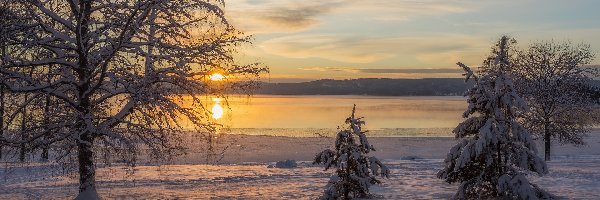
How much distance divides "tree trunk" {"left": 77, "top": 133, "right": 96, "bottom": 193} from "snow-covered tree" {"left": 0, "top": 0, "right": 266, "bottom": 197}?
0.08ft

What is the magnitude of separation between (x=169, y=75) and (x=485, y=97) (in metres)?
7.95

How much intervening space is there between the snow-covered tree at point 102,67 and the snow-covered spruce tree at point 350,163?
9.28 feet

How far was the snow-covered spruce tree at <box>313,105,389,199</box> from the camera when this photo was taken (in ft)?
46.9

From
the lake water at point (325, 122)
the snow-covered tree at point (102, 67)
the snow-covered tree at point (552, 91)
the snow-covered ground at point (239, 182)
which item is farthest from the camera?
the lake water at point (325, 122)

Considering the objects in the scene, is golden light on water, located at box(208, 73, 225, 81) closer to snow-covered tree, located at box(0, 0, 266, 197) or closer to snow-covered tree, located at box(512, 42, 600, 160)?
snow-covered tree, located at box(0, 0, 266, 197)

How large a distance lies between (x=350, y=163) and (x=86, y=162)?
6615mm

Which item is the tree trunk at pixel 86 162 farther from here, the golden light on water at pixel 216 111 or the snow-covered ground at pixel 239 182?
the golden light on water at pixel 216 111

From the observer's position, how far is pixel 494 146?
14523mm

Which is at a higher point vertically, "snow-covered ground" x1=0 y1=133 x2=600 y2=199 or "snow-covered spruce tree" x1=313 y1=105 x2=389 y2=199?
"snow-covered spruce tree" x1=313 y1=105 x2=389 y2=199

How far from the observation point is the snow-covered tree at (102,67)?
40.4 ft

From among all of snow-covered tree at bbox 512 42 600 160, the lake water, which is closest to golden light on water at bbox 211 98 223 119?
the lake water

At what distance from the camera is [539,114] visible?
32031 millimetres

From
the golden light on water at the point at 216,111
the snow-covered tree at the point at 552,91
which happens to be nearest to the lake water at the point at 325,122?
the golden light on water at the point at 216,111

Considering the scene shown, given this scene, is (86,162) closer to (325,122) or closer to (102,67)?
(102,67)
